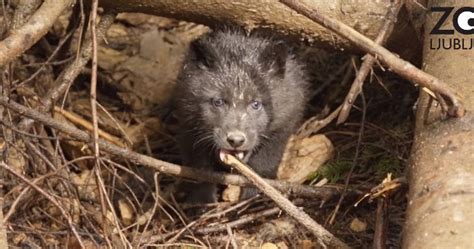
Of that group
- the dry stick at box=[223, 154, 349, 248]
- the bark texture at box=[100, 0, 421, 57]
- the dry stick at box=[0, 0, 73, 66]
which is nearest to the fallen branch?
the bark texture at box=[100, 0, 421, 57]

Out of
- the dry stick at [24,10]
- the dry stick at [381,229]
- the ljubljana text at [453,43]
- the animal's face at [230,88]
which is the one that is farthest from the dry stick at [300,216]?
A: the dry stick at [24,10]

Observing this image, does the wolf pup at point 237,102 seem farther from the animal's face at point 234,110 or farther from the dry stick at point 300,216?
the dry stick at point 300,216

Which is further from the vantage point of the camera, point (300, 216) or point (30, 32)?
point (300, 216)

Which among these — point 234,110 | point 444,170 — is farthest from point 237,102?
point 444,170

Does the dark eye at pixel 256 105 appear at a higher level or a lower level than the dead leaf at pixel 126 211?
higher

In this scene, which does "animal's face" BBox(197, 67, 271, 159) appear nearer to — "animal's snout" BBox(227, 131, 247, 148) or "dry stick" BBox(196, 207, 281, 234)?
"animal's snout" BBox(227, 131, 247, 148)

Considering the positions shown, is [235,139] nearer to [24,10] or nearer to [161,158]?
[161,158]

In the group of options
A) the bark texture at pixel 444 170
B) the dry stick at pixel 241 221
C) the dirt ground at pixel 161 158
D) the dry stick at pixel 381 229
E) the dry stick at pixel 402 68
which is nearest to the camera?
the bark texture at pixel 444 170
